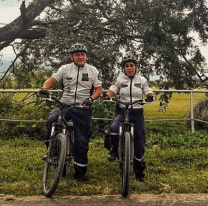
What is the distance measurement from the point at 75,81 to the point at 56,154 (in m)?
1.01

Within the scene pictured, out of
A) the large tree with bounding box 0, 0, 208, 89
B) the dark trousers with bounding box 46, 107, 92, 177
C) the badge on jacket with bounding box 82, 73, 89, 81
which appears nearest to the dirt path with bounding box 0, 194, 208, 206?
the dark trousers with bounding box 46, 107, 92, 177

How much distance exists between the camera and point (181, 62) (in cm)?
1144

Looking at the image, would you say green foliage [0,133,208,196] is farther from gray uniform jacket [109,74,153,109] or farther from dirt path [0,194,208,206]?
gray uniform jacket [109,74,153,109]

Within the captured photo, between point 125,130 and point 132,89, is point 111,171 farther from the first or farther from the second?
point 132,89

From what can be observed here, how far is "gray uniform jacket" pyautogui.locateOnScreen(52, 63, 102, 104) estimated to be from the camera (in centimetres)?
504

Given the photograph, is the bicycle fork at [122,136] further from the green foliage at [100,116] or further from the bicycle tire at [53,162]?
the green foliage at [100,116]

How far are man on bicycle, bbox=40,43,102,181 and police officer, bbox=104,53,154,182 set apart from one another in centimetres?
31

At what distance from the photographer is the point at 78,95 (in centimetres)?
Result: 506

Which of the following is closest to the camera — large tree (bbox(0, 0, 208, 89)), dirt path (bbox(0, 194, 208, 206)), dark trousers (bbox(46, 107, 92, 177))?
dirt path (bbox(0, 194, 208, 206))

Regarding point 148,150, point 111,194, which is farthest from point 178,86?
point 111,194

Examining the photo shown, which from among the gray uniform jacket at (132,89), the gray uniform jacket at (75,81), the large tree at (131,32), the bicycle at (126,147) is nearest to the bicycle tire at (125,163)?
the bicycle at (126,147)

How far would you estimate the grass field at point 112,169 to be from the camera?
4.67 metres

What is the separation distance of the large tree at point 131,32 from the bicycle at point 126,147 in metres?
4.88

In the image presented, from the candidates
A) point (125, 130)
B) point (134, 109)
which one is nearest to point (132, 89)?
point (134, 109)
